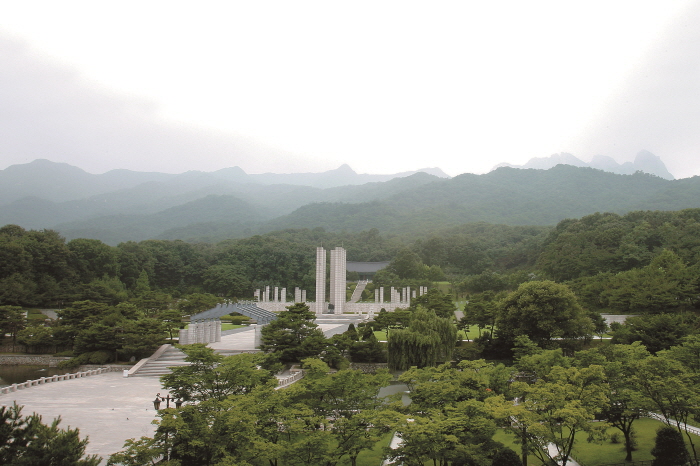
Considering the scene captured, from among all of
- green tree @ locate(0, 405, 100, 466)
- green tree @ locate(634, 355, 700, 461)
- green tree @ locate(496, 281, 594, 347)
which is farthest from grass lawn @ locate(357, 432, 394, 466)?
green tree @ locate(496, 281, 594, 347)

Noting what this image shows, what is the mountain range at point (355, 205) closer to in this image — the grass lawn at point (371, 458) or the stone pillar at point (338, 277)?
the stone pillar at point (338, 277)

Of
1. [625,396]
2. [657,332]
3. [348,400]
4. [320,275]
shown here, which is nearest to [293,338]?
[348,400]

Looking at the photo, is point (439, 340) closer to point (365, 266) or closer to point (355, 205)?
point (365, 266)

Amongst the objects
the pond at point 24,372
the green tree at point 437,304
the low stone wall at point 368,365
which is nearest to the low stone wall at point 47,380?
the pond at point 24,372

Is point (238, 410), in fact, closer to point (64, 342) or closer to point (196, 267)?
point (64, 342)

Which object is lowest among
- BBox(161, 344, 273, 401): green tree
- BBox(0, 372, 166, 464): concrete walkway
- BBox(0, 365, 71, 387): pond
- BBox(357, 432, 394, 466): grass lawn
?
BBox(0, 365, 71, 387): pond

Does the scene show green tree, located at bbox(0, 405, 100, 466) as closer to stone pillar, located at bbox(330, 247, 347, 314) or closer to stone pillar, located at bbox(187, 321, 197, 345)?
stone pillar, located at bbox(187, 321, 197, 345)
